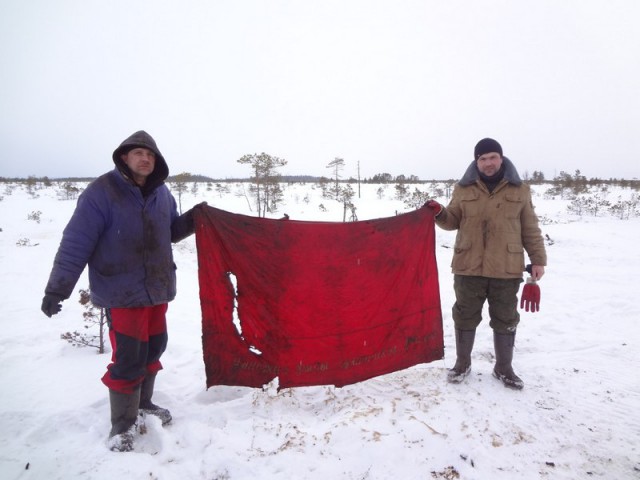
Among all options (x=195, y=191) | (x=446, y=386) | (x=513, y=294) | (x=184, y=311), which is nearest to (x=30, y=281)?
(x=184, y=311)

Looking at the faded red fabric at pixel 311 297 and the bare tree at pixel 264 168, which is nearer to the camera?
the faded red fabric at pixel 311 297

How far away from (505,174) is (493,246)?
2.23 ft

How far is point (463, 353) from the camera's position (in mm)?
3494

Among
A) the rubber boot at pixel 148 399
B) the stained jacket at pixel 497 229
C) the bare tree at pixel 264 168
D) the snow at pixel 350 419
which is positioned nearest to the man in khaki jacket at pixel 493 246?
the stained jacket at pixel 497 229

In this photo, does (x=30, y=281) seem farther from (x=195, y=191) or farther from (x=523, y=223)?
(x=195, y=191)

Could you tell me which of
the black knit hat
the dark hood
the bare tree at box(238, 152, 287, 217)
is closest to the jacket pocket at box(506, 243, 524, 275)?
the black knit hat

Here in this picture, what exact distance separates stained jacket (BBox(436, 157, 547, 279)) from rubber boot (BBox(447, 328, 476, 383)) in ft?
2.12

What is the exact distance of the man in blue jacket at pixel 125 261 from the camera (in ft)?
7.70

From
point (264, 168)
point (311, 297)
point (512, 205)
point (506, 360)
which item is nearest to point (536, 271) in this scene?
point (512, 205)

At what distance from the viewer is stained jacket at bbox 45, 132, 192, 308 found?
2324 mm

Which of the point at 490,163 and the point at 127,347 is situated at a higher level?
the point at 490,163

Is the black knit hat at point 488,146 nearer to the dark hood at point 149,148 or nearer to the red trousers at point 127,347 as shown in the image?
the dark hood at point 149,148

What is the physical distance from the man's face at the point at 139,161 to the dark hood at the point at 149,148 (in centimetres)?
3

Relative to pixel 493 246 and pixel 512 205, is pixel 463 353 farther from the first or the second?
pixel 512 205
